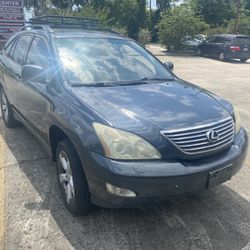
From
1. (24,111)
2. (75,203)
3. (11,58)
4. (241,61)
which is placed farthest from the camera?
(241,61)

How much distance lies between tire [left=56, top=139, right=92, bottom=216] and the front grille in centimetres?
82

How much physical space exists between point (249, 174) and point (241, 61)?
60.0 feet

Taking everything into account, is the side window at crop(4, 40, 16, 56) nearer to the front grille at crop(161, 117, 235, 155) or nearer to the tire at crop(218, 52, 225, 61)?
the front grille at crop(161, 117, 235, 155)

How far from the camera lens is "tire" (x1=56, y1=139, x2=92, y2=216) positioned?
298 centimetres

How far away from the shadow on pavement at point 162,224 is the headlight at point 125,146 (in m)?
0.56

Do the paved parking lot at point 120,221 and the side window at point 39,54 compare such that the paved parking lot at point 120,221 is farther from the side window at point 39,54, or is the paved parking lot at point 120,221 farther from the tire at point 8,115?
the tire at point 8,115

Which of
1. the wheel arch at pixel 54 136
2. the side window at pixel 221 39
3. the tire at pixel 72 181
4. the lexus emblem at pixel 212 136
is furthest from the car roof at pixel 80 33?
the side window at pixel 221 39

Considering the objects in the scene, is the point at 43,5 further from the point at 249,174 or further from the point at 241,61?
the point at 249,174

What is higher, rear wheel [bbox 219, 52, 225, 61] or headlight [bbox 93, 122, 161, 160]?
headlight [bbox 93, 122, 161, 160]

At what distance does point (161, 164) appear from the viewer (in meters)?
2.68

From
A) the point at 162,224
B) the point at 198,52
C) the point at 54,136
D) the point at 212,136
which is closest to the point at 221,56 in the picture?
the point at 198,52

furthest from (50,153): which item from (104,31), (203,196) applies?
(104,31)

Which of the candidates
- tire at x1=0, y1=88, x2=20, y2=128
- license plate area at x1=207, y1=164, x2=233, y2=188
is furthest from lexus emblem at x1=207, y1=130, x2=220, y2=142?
tire at x1=0, y1=88, x2=20, y2=128

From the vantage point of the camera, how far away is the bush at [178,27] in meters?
23.8
